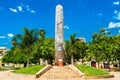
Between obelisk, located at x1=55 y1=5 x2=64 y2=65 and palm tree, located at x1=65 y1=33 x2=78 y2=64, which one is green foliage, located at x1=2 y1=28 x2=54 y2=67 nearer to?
palm tree, located at x1=65 y1=33 x2=78 y2=64

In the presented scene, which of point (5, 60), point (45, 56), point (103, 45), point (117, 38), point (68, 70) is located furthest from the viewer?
point (5, 60)

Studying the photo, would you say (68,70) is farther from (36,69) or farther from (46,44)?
(46,44)

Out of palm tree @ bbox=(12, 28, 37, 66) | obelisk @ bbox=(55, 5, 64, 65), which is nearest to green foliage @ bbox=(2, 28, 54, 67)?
palm tree @ bbox=(12, 28, 37, 66)

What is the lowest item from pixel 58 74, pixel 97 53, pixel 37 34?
pixel 58 74

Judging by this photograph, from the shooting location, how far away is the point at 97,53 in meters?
55.5

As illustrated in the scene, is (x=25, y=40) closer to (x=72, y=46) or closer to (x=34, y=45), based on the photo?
(x=34, y=45)

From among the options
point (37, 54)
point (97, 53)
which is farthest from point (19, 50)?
point (97, 53)

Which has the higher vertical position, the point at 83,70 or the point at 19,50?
the point at 19,50

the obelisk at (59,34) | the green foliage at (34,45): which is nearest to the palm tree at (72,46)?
the green foliage at (34,45)

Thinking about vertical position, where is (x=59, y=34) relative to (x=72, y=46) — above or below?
above

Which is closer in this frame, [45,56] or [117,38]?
[117,38]

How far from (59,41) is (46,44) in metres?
24.4

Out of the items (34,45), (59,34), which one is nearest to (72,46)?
(34,45)

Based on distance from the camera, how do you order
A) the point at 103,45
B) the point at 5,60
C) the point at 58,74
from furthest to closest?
1. the point at 5,60
2. the point at 103,45
3. the point at 58,74
